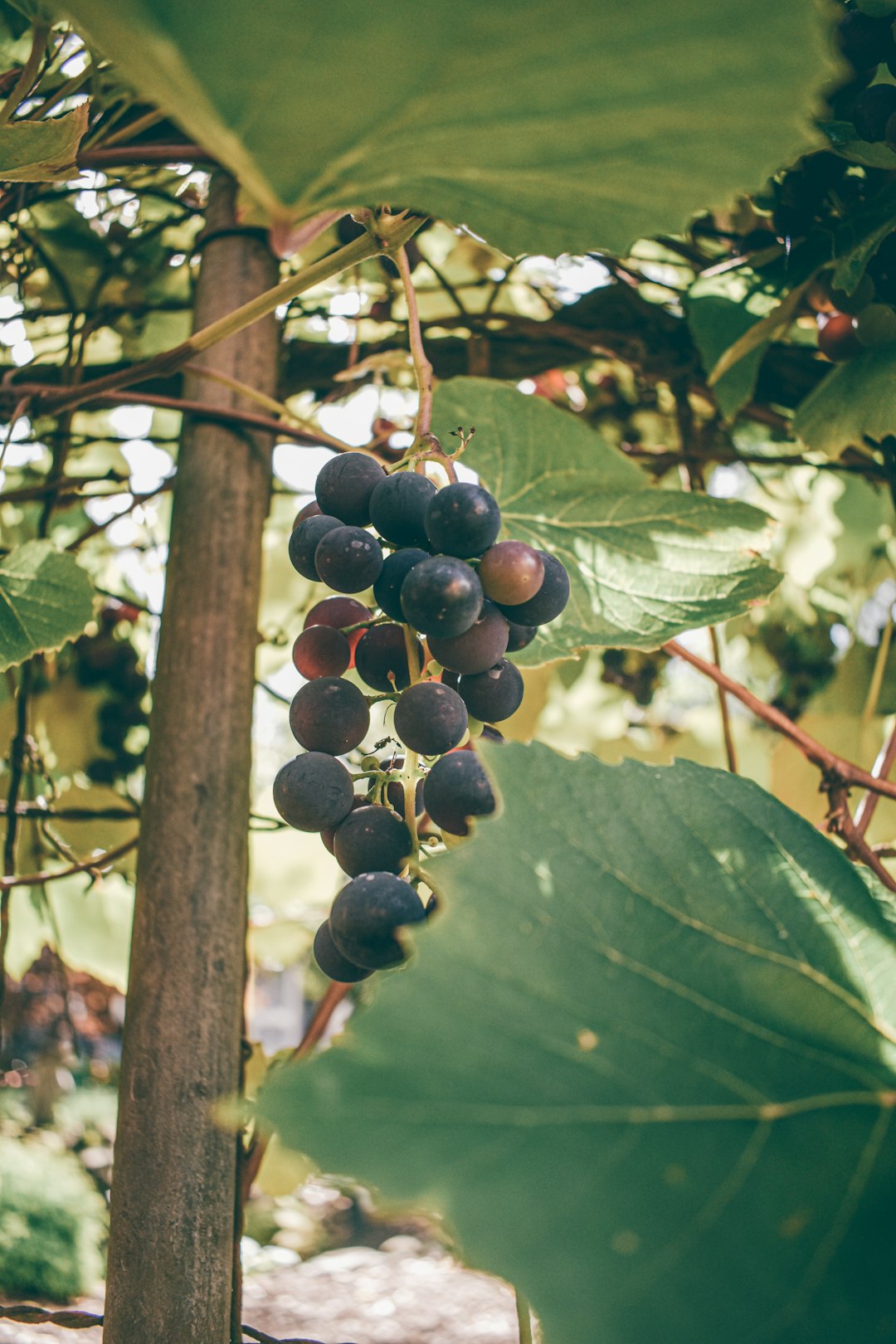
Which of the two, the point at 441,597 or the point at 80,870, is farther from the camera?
the point at 80,870

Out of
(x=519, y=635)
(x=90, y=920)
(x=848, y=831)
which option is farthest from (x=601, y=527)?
(x=90, y=920)

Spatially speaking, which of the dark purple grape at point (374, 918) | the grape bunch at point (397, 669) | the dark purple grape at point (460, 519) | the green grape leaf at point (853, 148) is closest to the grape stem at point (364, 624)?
the grape bunch at point (397, 669)

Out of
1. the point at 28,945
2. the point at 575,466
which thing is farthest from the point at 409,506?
the point at 28,945

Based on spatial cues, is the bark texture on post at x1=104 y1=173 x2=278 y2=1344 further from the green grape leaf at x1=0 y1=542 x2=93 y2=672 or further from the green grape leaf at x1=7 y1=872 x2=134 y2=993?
the green grape leaf at x1=7 y1=872 x2=134 y2=993

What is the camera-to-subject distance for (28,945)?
136 cm

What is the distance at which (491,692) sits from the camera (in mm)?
627

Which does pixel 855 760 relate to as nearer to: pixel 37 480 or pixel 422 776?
pixel 422 776

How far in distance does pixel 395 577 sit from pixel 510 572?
81mm

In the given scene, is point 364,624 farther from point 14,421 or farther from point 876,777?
point 876,777

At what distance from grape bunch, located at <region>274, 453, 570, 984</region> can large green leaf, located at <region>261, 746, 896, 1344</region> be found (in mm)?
94

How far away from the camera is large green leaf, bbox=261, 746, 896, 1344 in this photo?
0.36 meters

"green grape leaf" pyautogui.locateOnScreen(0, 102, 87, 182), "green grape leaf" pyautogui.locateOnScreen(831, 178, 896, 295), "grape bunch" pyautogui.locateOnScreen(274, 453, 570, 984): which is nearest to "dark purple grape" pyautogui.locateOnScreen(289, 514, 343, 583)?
"grape bunch" pyautogui.locateOnScreen(274, 453, 570, 984)

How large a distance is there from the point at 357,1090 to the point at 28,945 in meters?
1.17

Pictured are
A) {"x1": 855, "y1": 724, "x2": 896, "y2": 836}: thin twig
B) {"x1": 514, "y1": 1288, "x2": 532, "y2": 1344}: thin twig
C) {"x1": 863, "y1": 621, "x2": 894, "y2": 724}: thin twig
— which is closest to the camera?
{"x1": 514, "y1": 1288, "x2": 532, "y2": 1344}: thin twig
